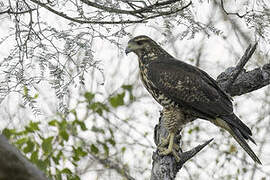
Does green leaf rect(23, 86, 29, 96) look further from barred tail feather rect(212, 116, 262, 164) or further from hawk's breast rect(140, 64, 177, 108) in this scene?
barred tail feather rect(212, 116, 262, 164)

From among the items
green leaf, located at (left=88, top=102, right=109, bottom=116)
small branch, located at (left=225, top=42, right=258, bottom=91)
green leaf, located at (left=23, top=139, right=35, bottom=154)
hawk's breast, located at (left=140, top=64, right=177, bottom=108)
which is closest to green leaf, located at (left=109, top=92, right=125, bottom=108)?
green leaf, located at (left=88, top=102, right=109, bottom=116)

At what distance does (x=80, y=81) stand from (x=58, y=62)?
0.84 ft

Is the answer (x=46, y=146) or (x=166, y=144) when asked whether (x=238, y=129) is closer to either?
(x=166, y=144)

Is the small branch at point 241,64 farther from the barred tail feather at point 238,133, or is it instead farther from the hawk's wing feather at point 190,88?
the barred tail feather at point 238,133

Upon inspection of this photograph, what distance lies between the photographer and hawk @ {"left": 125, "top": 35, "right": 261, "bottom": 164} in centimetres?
421

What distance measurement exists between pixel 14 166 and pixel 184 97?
3.04 metres

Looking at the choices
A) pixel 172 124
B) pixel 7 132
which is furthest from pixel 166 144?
pixel 7 132

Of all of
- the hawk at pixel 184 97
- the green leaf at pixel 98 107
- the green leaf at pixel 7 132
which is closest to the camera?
the green leaf at pixel 7 132

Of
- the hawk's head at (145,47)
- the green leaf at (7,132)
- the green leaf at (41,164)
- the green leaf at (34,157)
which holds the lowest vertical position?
the green leaf at (41,164)

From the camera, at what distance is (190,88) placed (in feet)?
14.3

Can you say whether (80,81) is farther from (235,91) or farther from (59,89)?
(235,91)

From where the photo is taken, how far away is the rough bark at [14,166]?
1328mm

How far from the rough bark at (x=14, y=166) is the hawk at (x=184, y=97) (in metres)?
2.80

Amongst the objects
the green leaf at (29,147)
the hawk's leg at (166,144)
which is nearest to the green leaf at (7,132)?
the green leaf at (29,147)
